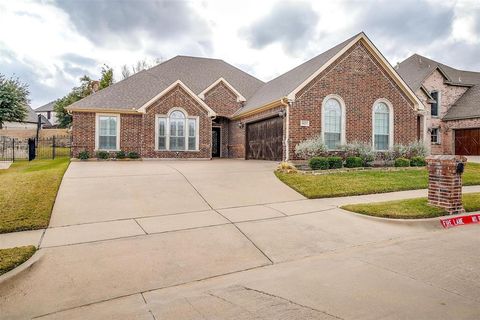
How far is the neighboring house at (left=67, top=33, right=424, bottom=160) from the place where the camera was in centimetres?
1547

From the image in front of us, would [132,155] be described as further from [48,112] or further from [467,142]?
[48,112]

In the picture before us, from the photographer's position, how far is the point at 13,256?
466cm

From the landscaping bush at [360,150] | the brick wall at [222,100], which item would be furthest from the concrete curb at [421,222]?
the brick wall at [222,100]

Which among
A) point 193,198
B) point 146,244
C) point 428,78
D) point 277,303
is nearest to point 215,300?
point 277,303

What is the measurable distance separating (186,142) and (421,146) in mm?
13377

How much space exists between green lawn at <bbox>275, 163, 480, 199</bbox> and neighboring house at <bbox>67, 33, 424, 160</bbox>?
133 inches

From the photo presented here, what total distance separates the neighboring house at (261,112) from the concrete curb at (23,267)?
37.8 feet

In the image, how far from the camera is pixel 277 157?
17.0 m

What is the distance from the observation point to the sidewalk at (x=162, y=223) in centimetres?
566

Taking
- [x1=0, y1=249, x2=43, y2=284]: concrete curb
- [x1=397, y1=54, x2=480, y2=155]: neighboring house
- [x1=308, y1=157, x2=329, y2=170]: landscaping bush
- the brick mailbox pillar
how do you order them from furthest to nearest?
[x1=397, y1=54, x2=480, y2=155]: neighboring house → [x1=308, y1=157, x2=329, y2=170]: landscaping bush → the brick mailbox pillar → [x1=0, y1=249, x2=43, y2=284]: concrete curb

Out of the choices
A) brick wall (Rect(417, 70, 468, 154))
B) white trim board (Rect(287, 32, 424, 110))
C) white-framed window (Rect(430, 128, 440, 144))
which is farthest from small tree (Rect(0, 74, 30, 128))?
white-framed window (Rect(430, 128, 440, 144))

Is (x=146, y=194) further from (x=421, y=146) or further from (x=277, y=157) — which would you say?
(x=421, y=146)

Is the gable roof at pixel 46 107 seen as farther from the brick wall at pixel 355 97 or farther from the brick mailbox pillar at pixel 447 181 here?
the brick mailbox pillar at pixel 447 181

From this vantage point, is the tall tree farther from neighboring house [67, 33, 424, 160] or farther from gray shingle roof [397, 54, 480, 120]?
gray shingle roof [397, 54, 480, 120]
